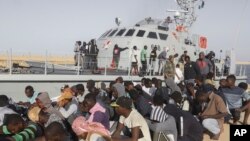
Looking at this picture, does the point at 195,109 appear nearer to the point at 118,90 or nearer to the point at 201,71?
the point at 118,90

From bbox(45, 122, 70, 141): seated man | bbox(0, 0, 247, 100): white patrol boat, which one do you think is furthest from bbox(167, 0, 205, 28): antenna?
bbox(45, 122, 70, 141): seated man

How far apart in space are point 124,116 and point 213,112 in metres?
2.78

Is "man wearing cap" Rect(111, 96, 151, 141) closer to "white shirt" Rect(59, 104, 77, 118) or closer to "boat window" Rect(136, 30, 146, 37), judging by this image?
"white shirt" Rect(59, 104, 77, 118)

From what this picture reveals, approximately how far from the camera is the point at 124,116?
6320 millimetres

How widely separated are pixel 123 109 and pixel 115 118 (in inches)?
104

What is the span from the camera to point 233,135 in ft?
20.0

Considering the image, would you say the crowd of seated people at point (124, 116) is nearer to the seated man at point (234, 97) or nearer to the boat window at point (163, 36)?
the seated man at point (234, 97)

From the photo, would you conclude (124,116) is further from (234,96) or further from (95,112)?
(234,96)

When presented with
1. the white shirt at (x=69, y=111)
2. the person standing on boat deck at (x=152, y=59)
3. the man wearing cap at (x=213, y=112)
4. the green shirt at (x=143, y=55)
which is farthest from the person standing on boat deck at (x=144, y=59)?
the white shirt at (x=69, y=111)

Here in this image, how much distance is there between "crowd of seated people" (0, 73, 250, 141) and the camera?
16.4 ft

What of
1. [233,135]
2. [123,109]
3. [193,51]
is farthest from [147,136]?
[193,51]

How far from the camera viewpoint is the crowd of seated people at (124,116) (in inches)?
197

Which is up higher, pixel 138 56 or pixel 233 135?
pixel 138 56

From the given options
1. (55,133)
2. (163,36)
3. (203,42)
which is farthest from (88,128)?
(203,42)
